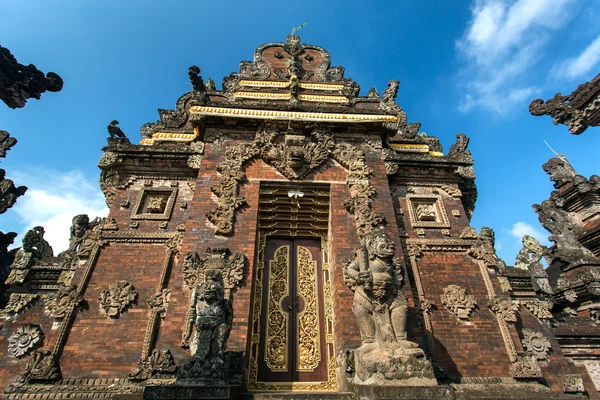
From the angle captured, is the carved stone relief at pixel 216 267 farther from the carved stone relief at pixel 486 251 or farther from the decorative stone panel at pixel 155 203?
the carved stone relief at pixel 486 251

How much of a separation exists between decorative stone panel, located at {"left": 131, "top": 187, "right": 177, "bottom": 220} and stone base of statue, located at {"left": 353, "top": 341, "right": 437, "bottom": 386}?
21.8 ft

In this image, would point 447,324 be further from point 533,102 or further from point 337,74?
A: point 337,74

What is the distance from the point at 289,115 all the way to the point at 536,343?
29.8ft

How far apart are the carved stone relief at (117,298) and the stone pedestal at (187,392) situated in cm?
340

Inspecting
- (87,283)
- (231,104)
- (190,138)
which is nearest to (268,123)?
(231,104)

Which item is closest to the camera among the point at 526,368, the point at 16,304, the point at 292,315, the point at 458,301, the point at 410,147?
the point at 526,368

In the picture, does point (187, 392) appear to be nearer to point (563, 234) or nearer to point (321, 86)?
point (321, 86)

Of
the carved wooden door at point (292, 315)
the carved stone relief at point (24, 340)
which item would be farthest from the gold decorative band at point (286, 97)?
the carved stone relief at point (24, 340)

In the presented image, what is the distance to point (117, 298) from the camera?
773 cm

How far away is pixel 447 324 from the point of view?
7875mm

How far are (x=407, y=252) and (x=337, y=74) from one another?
10397mm

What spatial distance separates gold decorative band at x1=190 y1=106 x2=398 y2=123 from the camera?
9.81 metres

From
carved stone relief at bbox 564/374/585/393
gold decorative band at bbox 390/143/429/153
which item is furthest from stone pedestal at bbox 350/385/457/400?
gold decorative band at bbox 390/143/429/153

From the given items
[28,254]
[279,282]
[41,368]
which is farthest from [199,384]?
[28,254]
